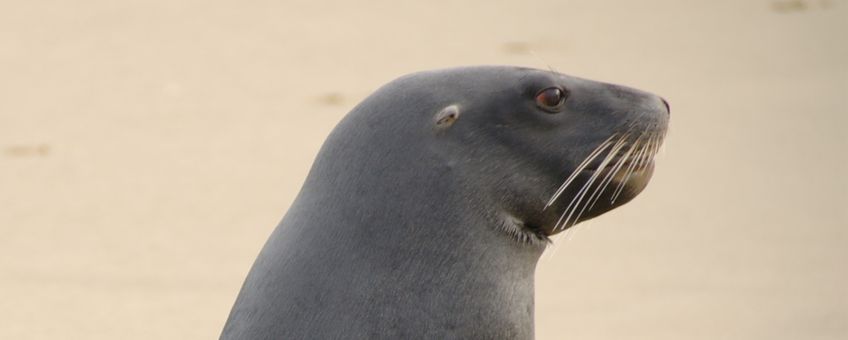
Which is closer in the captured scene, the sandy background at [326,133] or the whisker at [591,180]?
the whisker at [591,180]

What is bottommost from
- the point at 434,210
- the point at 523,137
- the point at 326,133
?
the point at 434,210

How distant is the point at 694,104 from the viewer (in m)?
8.04

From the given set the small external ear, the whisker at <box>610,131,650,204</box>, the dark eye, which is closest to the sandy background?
the whisker at <box>610,131,650,204</box>

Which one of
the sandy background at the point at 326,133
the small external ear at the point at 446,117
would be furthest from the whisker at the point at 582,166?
the sandy background at the point at 326,133

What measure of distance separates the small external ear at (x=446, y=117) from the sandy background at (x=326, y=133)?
1494 mm

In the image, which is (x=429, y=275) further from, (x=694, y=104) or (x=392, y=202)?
(x=694, y=104)

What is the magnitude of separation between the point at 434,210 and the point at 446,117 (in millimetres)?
164

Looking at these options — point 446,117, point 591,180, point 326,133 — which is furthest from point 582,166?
point 326,133

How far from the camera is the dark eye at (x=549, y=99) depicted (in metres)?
3.03

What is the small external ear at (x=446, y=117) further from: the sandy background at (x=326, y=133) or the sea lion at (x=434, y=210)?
the sandy background at (x=326, y=133)

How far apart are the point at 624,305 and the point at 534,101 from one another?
9.46 ft

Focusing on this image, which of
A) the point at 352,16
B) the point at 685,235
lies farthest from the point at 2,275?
the point at 352,16

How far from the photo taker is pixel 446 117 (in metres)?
2.93

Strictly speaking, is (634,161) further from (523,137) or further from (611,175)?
(523,137)
